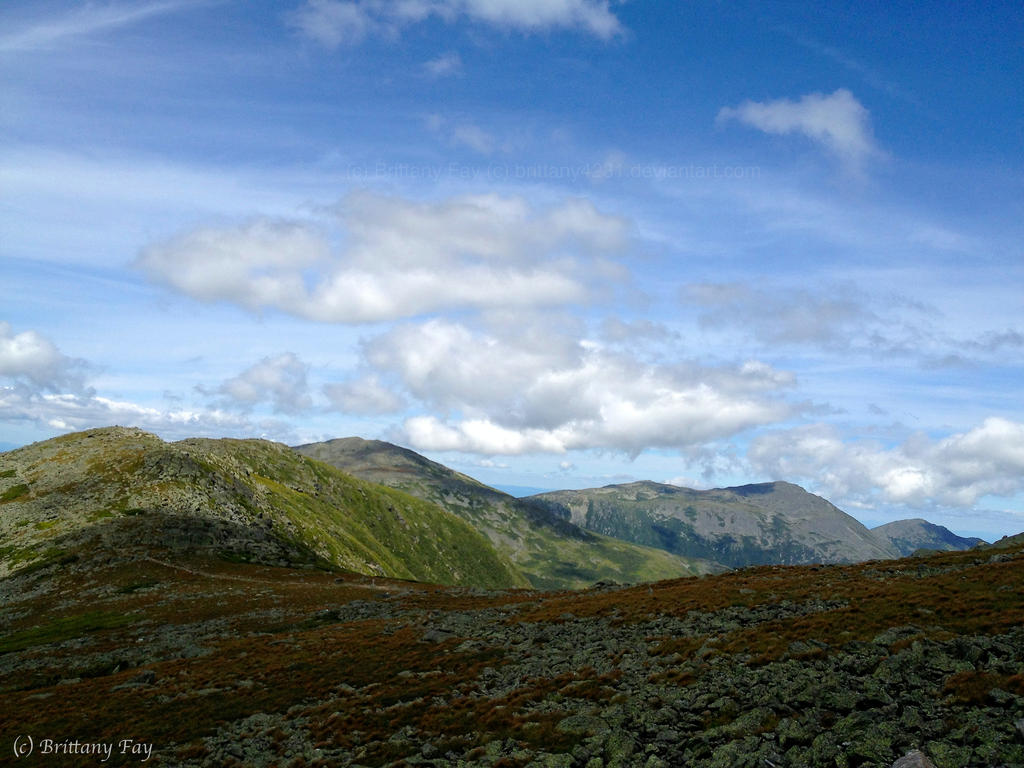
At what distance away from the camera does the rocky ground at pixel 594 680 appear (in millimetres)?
23016

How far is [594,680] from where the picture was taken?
33156 mm

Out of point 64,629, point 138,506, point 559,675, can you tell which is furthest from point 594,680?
point 138,506

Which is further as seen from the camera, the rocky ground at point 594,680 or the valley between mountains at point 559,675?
the valley between mountains at point 559,675

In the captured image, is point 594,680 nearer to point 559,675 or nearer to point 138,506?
point 559,675

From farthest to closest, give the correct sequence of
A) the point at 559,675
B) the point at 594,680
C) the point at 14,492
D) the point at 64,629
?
the point at 14,492
the point at 64,629
the point at 559,675
the point at 594,680

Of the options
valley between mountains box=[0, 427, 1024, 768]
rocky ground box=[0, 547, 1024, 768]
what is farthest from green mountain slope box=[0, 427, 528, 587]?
rocky ground box=[0, 547, 1024, 768]

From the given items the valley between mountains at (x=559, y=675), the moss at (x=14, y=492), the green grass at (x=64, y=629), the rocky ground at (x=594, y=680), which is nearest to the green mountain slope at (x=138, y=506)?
the moss at (x=14, y=492)

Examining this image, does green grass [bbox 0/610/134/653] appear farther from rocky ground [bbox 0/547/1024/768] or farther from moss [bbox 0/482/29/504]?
moss [bbox 0/482/29/504]

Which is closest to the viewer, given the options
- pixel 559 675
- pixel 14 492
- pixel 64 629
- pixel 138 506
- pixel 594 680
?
pixel 594 680

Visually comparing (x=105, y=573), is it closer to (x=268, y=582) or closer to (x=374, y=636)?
(x=268, y=582)

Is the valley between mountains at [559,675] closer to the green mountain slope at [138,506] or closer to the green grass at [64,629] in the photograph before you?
the green grass at [64,629]

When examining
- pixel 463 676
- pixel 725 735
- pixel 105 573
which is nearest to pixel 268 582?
pixel 105 573

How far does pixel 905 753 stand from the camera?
19.7 m

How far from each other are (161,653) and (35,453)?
170 meters
